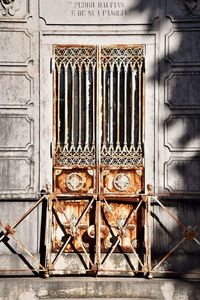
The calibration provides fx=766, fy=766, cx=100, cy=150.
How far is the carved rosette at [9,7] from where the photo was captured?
34.9 ft

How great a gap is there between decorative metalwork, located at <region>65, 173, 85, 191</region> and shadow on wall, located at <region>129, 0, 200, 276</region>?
3.65ft

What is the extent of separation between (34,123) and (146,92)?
1613mm

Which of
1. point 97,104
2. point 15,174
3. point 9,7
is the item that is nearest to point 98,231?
point 15,174

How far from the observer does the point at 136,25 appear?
34.8ft

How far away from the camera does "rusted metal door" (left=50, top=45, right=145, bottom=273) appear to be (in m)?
10.6

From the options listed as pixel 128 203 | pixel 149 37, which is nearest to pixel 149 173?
pixel 128 203

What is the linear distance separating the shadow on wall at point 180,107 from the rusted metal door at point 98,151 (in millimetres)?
338

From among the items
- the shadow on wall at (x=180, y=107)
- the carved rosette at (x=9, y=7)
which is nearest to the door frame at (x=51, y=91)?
the shadow on wall at (x=180, y=107)

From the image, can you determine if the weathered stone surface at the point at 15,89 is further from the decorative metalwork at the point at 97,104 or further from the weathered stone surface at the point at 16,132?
the decorative metalwork at the point at 97,104

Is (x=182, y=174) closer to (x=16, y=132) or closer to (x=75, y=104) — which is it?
(x=75, y=104)

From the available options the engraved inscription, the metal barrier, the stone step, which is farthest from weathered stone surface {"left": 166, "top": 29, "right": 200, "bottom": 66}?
the stone step

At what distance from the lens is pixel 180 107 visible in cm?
1059

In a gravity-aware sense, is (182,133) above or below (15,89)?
below

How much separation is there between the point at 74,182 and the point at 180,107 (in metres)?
1.80
